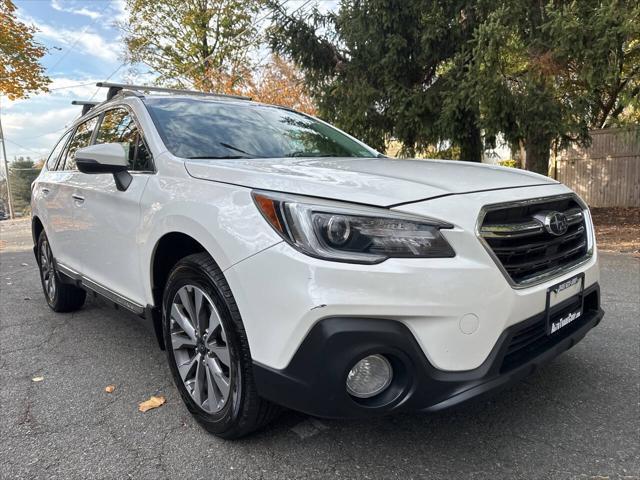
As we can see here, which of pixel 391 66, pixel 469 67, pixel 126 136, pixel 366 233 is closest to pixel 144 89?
pixel 126 136

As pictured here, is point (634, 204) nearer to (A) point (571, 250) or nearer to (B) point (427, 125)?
(B) point (427, 125)

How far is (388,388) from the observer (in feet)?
6.14

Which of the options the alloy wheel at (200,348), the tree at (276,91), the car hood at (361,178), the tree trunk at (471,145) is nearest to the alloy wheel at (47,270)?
the alloy wheel at (200,348)

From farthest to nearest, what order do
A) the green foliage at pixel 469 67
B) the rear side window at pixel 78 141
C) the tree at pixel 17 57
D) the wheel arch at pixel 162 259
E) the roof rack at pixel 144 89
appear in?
the tree at pixel 17 57 → the green foliage at pixel 469 67 → the rear side window at pixel 78 141 → the roof rack at pixel 144 89 → the wheel arch at pixel 162 259

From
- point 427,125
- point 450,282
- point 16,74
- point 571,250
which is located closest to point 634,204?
point 427,125

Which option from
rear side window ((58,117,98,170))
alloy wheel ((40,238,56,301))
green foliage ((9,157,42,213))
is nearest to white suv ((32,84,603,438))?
rear side window ((58,117,98,170))

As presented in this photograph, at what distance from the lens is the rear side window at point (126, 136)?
112 inches

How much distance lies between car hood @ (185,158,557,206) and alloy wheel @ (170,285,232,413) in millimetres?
587

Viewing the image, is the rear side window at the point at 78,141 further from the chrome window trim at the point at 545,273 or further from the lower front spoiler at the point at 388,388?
the chrome window trim at the point at 545,273

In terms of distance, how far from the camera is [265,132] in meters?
3.17

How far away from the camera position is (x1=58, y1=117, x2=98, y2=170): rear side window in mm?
3930

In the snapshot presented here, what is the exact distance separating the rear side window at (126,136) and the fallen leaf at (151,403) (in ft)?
4.30

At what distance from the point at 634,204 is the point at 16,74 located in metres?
17.3

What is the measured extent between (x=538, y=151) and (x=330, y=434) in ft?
26.6
